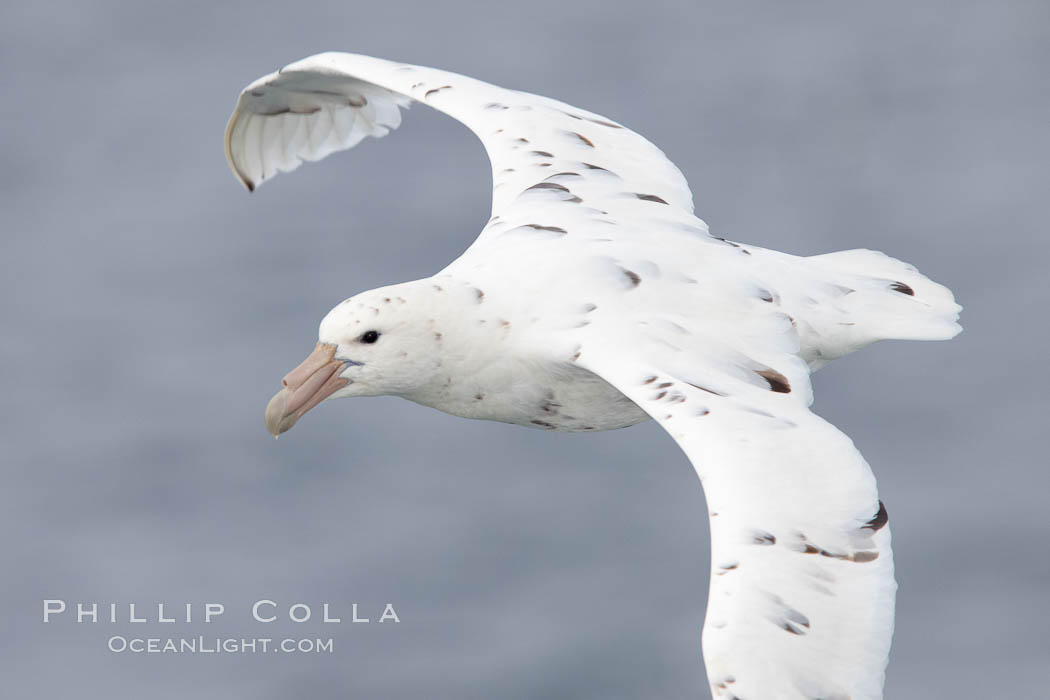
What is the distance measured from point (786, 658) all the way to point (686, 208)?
347 cm

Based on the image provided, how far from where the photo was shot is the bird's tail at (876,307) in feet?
32.1

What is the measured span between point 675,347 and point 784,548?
1.38 m

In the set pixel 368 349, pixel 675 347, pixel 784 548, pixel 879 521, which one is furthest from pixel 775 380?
pixel 368 349

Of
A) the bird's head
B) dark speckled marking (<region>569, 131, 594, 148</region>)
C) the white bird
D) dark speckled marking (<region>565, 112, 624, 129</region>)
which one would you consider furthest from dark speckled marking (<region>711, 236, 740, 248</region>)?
the bird's head

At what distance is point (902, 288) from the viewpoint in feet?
33.5

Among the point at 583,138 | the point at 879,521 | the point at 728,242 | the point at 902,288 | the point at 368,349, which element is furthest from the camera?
the point at 583,138

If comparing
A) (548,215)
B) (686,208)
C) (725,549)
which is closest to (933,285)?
(686,208)

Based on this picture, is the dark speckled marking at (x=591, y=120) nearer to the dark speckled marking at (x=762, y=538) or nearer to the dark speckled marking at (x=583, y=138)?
the dark speckled marking at (x=583, y=138)

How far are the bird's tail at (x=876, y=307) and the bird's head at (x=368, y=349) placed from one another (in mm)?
1898

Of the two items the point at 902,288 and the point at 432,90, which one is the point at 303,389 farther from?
the point at 902,288

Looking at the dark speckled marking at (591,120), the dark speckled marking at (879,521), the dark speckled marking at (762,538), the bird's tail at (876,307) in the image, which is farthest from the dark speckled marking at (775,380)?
the dark speckled marking at (591,120)

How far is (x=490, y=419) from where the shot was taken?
9.71 meters

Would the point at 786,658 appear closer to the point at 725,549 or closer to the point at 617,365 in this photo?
the point at 725,549

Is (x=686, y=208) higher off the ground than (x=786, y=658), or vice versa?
(x=686, y=208)
